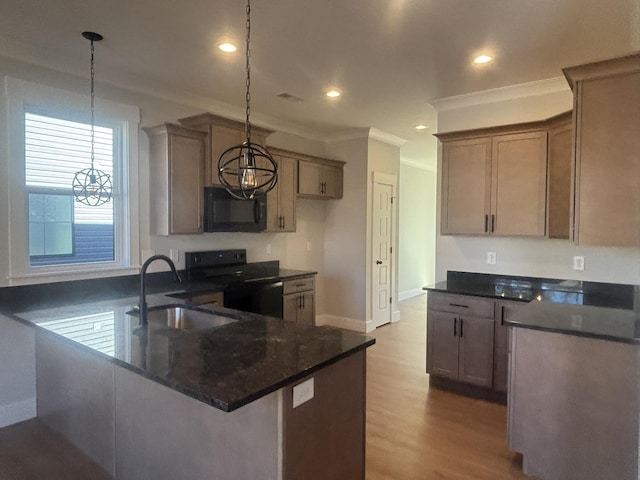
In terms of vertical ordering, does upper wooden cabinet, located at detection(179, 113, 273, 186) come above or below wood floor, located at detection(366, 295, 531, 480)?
above

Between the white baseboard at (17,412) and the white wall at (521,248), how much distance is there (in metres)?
3.68

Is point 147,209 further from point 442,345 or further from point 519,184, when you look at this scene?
point 519,184

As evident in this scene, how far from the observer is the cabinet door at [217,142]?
386 centimetres

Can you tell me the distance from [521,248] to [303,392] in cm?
298

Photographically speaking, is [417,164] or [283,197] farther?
[417,164]

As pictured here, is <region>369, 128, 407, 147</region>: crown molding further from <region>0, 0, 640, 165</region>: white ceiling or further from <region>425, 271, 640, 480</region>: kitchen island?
<region>425, 271, 640, 480</region>: kitchen island

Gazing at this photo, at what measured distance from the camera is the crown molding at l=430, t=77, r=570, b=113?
358cm

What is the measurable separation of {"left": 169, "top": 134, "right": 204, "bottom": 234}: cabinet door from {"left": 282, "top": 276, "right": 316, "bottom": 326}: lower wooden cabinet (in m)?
1.17

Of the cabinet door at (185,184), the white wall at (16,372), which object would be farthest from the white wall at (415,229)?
the white wall at (16,372)

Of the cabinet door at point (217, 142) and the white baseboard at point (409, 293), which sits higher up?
the cabinet door at point (217, 142)

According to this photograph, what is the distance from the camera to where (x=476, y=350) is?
3512 mm

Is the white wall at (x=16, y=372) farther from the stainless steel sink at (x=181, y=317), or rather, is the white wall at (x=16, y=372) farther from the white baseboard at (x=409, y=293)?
→ the white baseboard at (x=409, y=293)

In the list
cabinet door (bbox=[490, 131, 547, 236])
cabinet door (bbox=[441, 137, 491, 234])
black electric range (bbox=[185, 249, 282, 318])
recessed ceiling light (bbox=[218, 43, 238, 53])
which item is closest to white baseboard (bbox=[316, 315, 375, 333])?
black electric range (bbox=[185, 249, 282, 318])

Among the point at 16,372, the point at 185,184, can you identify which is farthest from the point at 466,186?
the point at 16,372
